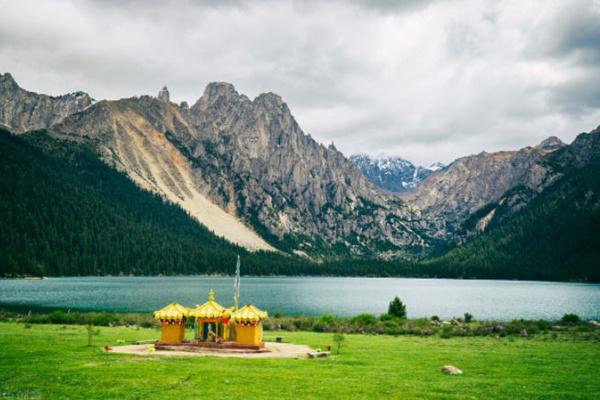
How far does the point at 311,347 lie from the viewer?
139 feet

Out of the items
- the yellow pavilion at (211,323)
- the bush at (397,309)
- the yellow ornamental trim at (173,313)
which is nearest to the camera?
the yellow ornamental trim at (173,313)

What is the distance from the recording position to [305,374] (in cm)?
2889

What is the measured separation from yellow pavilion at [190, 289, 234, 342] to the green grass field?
562 centimetres

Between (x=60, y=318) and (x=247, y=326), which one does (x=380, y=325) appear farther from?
(x=60, y=318)

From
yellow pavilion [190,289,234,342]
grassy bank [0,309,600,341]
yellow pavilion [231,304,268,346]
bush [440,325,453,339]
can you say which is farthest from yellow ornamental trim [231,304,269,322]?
bush [440,325,453,339]

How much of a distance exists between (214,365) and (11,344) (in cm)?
1626

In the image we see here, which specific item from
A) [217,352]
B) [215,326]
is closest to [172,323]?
[215,326]

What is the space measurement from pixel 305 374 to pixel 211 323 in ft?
45.4

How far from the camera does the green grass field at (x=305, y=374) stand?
2355 cm

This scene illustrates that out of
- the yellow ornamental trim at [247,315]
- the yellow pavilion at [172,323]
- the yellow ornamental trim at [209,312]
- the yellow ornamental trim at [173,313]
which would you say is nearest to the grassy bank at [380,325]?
the yellow pavilion at [172,323]

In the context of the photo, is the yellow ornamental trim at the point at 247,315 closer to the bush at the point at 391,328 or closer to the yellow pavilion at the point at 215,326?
the yellow pavilion at the point at 215,326

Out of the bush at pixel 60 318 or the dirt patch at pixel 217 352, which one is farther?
the bush at pixel 60 318

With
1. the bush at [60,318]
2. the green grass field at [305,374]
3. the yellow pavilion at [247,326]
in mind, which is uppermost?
the yellow pavilion at [247,326]

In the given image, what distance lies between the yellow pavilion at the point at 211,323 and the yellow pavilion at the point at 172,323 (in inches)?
36.5
